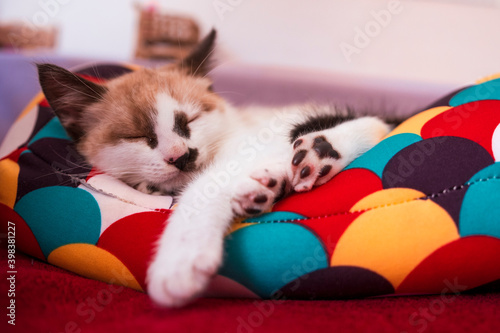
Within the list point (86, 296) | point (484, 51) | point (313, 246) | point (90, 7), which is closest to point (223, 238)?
point (313, 246)

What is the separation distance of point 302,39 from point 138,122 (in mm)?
1608

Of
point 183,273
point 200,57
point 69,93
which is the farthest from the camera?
point 200,57

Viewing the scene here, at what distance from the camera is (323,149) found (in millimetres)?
632

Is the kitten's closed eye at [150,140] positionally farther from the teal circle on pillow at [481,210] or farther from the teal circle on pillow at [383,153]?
the teal circle on pillow at [481,210]

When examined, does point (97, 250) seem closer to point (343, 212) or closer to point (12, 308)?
point (12, 308)

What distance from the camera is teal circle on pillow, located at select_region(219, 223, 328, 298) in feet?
1.77

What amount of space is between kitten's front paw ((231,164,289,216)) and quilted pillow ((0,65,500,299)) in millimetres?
21

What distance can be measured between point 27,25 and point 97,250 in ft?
7.74

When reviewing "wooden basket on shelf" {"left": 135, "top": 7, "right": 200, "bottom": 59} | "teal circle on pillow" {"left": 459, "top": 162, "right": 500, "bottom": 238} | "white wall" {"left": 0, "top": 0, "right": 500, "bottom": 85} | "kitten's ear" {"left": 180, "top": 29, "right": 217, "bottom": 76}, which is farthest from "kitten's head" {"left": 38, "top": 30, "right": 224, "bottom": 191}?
"wooden basket on shelf" {"left": 135, "top": 7, "right": 200, "bottom": 59}

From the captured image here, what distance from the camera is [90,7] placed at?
2424 millimetres

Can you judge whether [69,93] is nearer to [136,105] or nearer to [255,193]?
[136,105]

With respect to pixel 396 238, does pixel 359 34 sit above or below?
above

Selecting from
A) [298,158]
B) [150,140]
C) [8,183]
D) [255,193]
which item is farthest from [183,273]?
[8,183]

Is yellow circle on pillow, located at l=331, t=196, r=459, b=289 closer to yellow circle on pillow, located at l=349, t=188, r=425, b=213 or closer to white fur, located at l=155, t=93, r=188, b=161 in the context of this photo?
yellow circle on pillow, located at l=349, t=188, r=425, b=213
